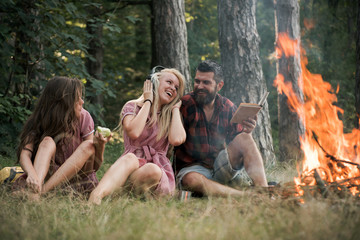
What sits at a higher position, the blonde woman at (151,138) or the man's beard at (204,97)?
the man's beard at (204,97)

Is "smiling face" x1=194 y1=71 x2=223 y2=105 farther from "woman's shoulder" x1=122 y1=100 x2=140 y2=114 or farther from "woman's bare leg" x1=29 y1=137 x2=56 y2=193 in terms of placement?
"woman's bare leg" x1=29 y1=137 x2=56 y2=193

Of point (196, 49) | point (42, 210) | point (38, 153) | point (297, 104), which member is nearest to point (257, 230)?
point (42, 210)

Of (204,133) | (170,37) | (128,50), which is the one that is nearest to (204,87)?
(204,133)

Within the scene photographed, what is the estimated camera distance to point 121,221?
2691 millimetres

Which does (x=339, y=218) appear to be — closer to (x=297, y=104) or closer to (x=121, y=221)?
(x=121, y=221)

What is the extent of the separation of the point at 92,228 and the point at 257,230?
3.57ft

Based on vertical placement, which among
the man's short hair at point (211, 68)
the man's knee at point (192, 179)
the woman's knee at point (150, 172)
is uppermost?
the man's short hair at point (211, 68)

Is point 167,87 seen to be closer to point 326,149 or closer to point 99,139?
point 99,139

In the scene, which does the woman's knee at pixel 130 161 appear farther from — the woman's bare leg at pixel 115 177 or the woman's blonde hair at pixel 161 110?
the woman's blonde hair at pixel 161 110

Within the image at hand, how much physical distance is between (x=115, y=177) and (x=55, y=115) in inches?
36.4

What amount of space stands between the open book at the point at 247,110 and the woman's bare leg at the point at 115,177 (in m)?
1.14

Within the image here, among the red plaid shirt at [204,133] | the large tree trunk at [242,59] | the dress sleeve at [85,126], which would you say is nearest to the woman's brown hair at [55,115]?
the dress sleeve at [85,126]

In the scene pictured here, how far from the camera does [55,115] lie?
3.72m

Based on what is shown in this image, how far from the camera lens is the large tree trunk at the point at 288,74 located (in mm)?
6473
